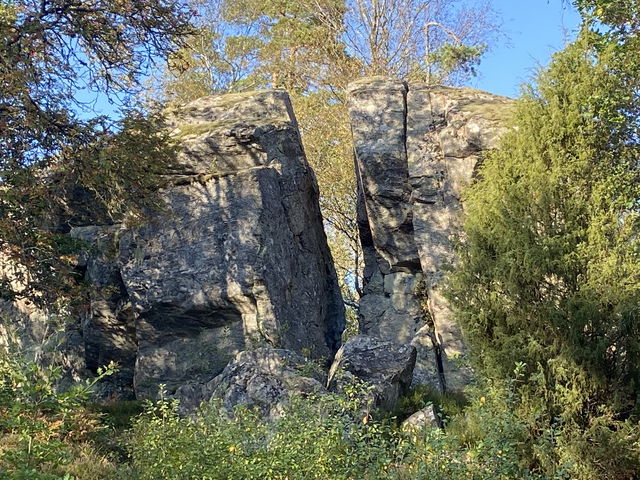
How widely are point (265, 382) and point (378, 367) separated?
226cm

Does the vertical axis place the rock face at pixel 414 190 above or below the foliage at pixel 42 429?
above

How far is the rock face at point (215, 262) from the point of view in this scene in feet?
45.0

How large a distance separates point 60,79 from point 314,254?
23.2 ft

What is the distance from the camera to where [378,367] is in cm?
1148

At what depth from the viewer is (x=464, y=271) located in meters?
10.1

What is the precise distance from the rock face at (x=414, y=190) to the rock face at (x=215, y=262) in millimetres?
1948

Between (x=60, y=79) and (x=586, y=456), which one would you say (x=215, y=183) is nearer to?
(x=60, y=79)

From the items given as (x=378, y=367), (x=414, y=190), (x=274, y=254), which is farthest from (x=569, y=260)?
(x=414, y=190)

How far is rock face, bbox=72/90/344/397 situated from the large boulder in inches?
88.8

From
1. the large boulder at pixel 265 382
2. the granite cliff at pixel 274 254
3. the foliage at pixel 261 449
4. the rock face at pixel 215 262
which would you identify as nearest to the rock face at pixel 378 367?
the granite cliff at pixel 274 254

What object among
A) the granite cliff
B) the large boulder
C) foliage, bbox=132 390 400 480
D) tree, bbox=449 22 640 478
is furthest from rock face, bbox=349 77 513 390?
foliage, bbox=132 390 400 480

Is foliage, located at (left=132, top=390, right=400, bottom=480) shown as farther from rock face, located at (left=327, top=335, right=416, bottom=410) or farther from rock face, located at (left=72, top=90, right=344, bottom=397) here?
rock face, located at (left=72, top=90, right=344, bottom=397)

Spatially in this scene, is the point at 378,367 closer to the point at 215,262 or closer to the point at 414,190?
the point at 215,262

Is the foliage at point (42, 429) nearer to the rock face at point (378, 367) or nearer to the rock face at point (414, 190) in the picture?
the rock face at point (378, 367)
